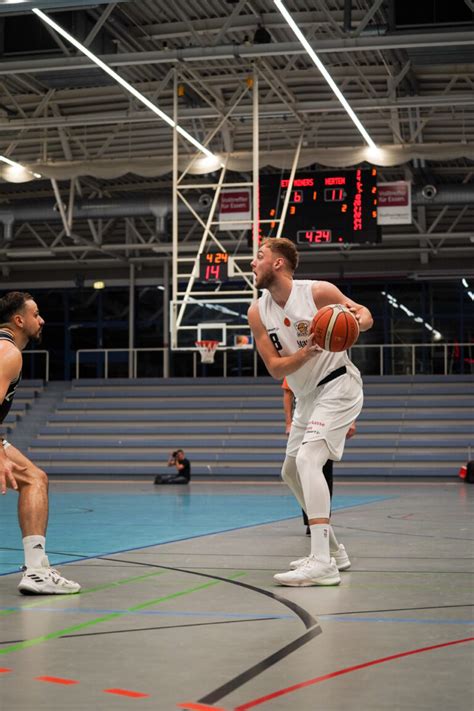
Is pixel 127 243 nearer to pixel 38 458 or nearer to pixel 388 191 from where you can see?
pixel 38 458

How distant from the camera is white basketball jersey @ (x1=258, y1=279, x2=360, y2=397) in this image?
20.7 ft

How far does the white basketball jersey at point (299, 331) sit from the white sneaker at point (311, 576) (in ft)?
3.74

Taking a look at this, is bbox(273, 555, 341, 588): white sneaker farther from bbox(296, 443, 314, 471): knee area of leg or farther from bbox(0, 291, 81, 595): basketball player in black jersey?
bbox(0, 291, 81, 595): basketball player in black jersey

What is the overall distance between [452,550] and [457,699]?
4.67 metres

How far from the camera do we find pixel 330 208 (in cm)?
2098

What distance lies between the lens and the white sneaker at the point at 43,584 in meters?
A: 5.56

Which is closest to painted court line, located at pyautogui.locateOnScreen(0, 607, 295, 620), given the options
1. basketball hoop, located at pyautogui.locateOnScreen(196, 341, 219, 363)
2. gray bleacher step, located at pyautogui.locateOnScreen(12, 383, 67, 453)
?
basketball hoop, located at pyautogui.locateOnScreen(196, 341, 219, 363)

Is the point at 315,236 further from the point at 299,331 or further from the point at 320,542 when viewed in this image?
the point at 320,542

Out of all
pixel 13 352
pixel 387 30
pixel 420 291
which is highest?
pixel 387 30

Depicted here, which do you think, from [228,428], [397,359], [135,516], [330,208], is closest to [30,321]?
[135,516]

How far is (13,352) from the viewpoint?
18.0ft

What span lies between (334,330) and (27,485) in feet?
6.60

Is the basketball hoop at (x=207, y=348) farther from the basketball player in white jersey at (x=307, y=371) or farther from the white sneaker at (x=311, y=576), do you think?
the white sneaker at (x=311, y=576)

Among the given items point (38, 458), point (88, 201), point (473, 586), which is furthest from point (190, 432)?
point (473, 586)
